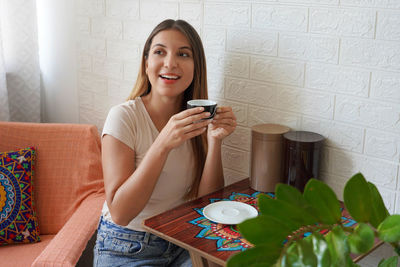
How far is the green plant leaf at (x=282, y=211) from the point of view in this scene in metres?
0.52

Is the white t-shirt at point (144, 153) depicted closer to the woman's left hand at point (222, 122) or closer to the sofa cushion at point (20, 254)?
the woman's left hand at point (222, 122)

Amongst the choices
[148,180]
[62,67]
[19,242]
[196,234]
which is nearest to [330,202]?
[196,234]

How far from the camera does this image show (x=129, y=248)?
1.50 m

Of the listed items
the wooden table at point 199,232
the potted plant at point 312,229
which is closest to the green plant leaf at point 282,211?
Result: the potted plant at point 312,229

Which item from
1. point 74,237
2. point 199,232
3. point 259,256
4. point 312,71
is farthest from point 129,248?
point 259,256

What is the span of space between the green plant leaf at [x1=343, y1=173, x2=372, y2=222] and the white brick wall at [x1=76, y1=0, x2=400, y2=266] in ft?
2.91

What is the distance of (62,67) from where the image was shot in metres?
2.32

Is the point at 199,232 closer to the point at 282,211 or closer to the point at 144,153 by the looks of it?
the point at 144,153

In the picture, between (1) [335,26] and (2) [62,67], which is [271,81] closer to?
(1) [335,26]

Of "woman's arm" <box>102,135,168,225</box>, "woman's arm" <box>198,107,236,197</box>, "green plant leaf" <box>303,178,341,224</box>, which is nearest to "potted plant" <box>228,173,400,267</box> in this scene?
"green plant leaf" <box>303,178,341,224</box>

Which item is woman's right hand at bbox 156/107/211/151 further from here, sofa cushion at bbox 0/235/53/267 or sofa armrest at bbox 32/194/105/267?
sofa cushion at bbox 0/235/53/267

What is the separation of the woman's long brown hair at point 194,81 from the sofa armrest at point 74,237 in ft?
1.21

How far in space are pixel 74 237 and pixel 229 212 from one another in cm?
57

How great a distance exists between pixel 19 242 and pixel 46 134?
0.45 meters
